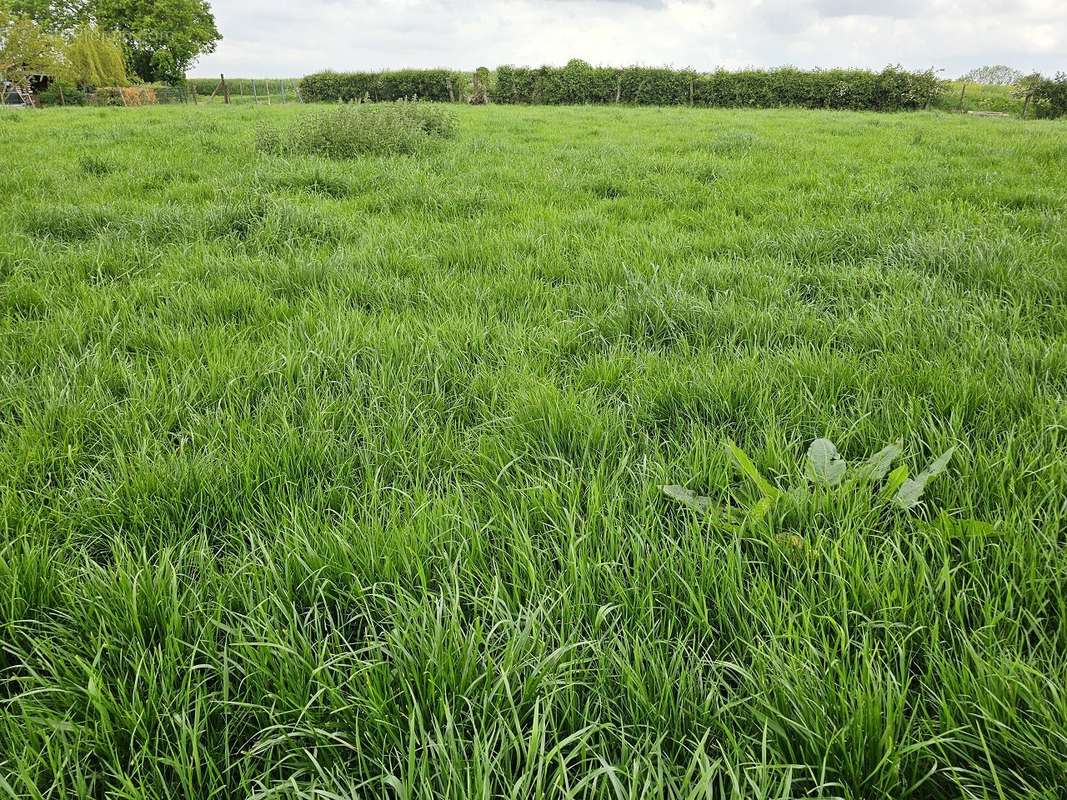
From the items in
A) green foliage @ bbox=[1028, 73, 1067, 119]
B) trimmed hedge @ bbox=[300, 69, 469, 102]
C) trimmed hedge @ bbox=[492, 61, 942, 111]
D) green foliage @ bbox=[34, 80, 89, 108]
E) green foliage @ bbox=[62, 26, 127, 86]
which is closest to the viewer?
green foliage @ bbox=[1028, 73, 1067, 119]

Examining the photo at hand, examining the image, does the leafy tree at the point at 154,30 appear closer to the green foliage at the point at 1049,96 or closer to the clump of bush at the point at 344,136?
Result: the clump of bush at the point at 344,136

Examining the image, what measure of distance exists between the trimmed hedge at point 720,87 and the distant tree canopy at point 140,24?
41710mm

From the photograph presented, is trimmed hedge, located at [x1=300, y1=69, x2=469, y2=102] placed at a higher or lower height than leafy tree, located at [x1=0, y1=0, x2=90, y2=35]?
lower

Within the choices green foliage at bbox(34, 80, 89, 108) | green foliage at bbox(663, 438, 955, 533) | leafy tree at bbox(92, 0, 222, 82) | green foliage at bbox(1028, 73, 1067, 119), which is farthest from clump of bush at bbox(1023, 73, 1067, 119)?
leafy tree at bbox(92, 0, 222, 82)

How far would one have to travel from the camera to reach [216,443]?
6.27 feet

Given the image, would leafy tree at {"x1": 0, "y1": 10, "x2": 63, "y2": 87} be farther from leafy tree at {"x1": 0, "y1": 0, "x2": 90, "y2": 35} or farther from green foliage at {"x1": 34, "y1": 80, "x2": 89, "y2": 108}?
leafy tree at {"x1": 0, "y1": 0, "x2": 90, "y2": 35}

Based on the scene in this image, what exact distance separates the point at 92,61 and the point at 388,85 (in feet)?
79.5

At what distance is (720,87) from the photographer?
89.9 feet

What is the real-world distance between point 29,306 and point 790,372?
3800mm

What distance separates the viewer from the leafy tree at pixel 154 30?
51.2m

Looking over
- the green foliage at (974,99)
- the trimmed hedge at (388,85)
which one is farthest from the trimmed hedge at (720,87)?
the trimmed hedge at (388,85)

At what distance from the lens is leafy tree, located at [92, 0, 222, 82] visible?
5119cm

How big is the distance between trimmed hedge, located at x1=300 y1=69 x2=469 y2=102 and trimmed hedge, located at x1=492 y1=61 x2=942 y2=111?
9.77 feet

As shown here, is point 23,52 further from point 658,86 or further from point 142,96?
point 658,86
